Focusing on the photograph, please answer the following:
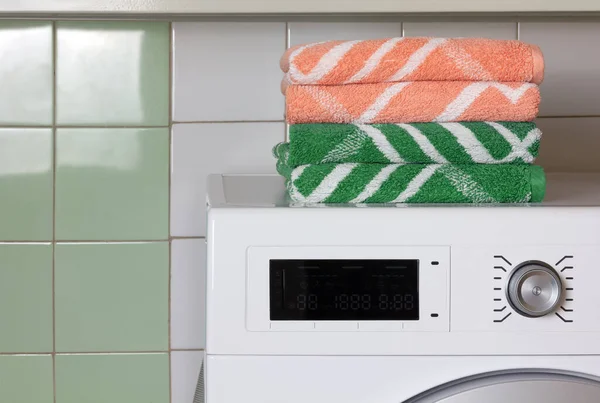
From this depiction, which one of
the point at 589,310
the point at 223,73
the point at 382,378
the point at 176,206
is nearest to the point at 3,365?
the point at 176,206

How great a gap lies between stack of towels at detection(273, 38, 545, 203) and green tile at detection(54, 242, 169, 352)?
0.52 meters

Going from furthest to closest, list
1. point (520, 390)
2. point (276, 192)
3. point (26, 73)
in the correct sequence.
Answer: point (26, 73)
point (276, 192)
point (520, 390)

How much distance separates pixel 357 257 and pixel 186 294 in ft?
1.94

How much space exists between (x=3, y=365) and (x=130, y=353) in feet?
0.64

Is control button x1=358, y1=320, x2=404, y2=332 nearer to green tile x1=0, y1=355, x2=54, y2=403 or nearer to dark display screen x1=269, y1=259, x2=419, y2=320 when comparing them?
dark display screen x1=269, y1=259, x2=419, y2=320

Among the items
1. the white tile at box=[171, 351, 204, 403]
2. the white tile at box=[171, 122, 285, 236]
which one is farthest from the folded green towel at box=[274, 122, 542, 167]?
the white tile at box=[171, 351, 204, 403]

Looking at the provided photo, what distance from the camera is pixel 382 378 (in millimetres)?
657

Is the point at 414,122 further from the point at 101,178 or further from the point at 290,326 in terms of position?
the point at 101,178

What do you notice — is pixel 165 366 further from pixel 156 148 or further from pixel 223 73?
pixel 223 73

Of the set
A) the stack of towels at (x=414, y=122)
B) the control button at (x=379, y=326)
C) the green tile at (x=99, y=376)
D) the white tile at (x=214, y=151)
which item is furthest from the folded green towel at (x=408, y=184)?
the green tile at (x=99, y=376)

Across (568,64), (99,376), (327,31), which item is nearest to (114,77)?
(327,31)

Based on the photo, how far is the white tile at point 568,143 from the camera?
1.21 metres

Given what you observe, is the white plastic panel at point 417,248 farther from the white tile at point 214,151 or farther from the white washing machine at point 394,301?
the white tile at point 214,151

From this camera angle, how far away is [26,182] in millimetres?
1175
